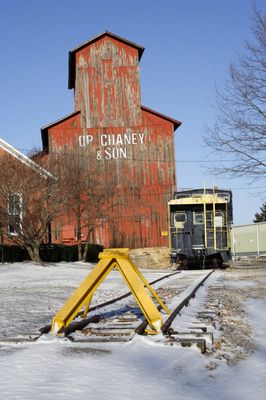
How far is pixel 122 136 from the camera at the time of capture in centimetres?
3600

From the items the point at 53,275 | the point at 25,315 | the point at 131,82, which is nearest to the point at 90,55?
the point at 131,82

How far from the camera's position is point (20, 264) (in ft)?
68.8

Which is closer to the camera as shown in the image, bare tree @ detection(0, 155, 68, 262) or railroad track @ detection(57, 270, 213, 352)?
railroad track @ detection(57, 270, 213, 352)

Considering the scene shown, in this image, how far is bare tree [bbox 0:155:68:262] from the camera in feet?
70.2

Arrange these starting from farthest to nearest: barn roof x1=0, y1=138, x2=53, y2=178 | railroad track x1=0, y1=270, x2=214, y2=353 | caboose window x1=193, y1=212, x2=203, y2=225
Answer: caboose window x1=193, y1=212, x2=203, y2=225 → barn roof x1=0, y1=138, x2=53, y2=178 → railroad track x1=0, y1=270, x2=214, y2=353

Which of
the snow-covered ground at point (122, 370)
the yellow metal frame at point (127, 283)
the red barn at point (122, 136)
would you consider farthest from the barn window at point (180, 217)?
the yellow metal frame at point (127, 283)

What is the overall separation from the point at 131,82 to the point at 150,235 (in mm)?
11155

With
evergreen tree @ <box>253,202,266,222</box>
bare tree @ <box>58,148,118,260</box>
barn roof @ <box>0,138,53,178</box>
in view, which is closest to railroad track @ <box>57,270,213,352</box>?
barn roof @ <box>0,138,53,178</box>

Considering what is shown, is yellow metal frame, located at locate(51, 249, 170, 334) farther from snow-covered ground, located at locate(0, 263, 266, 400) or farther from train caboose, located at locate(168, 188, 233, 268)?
train caboose, located at locate(168, 188, 233, 268)

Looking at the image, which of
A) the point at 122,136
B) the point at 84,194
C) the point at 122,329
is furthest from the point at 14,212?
the point at 122,136

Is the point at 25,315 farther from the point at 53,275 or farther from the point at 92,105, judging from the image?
the point at 92,105

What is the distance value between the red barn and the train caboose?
939cm

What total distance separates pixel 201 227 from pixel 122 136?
12.8 m

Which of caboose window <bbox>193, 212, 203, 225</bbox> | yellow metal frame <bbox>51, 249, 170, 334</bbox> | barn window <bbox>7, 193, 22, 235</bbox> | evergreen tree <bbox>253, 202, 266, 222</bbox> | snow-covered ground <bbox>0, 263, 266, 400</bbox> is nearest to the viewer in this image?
snow-covered ground <bbox>0, 263, 266, 400</bbox>
